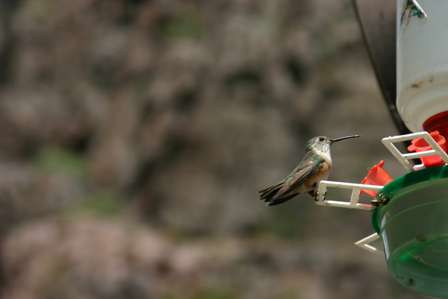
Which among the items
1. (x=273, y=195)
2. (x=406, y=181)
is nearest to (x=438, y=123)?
(x=406, y=181)

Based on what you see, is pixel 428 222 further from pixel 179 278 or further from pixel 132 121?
pixel 132 121

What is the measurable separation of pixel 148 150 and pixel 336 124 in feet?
7.78

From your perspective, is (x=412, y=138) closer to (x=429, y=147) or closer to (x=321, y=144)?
(x=429, y=147)

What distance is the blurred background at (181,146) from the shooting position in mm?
12375

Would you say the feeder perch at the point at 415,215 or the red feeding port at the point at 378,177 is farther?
the red feeding port at the point at 378,177

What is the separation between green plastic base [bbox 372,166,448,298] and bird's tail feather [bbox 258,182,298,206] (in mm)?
326

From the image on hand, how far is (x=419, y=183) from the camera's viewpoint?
2674 millimetres

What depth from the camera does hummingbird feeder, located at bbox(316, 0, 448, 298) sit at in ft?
8.74

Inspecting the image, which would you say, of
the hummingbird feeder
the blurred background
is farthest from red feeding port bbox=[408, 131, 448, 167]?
the blurred background

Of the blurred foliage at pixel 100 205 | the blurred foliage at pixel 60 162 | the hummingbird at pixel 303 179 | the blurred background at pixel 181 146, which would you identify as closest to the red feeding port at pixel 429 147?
the hummingbird at pixel 303 179

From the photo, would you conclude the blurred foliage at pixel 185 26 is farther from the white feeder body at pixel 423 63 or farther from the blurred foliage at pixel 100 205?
the white feeder body at pixel 423 63

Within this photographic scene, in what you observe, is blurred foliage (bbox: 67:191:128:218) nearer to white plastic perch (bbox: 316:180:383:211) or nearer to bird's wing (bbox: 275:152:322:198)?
bird's wing (bbox: 275:152:322:198)

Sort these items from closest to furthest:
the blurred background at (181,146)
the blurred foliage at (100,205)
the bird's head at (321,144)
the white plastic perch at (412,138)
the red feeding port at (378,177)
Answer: the white plastic perch at (412,138), the red feeding port at (378,177), the bird's head at (321,144), the blurred background at (181,146), the blurred foliage at (100,205)

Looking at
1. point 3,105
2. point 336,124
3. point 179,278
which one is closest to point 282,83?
point 336,124
